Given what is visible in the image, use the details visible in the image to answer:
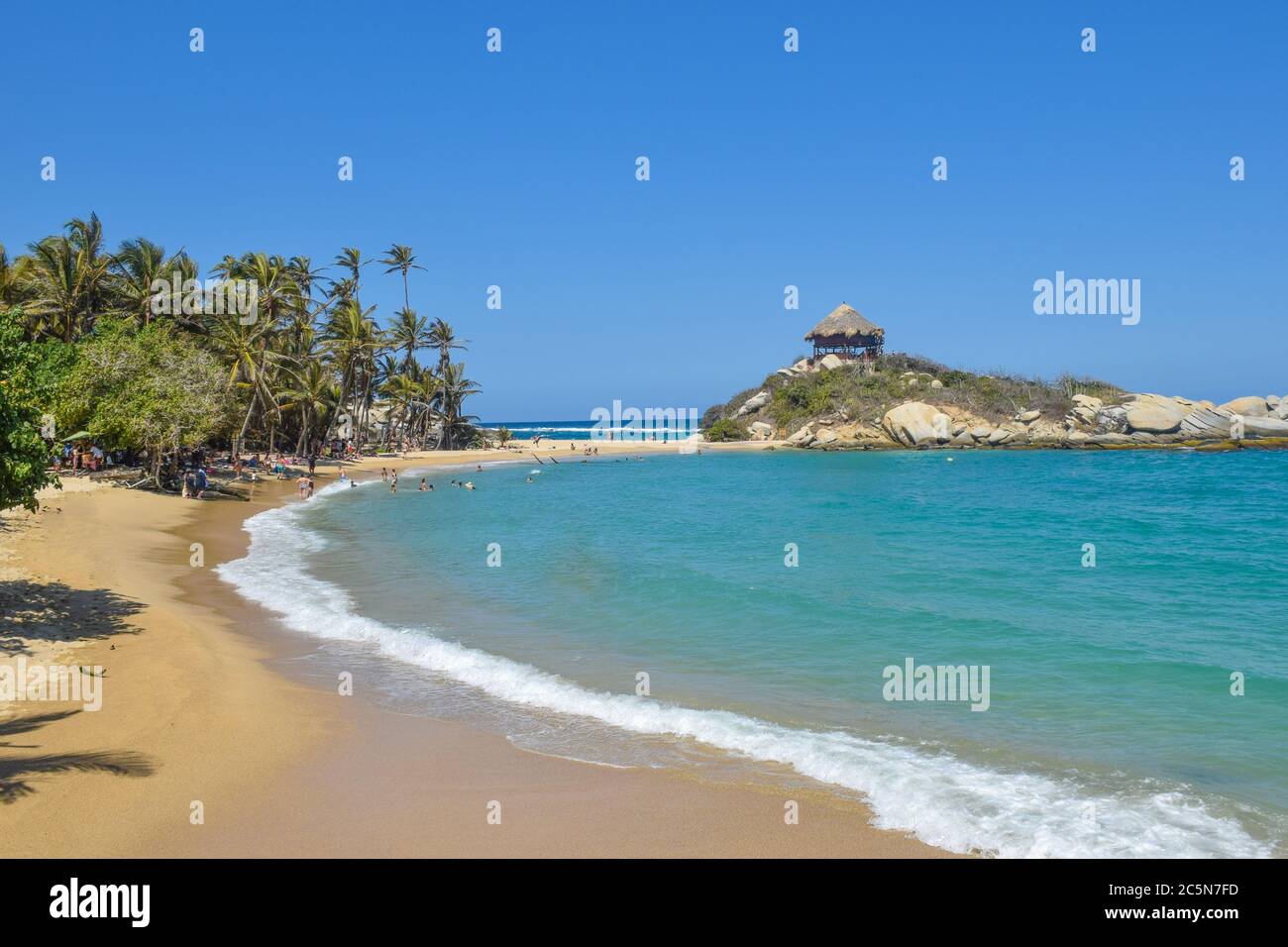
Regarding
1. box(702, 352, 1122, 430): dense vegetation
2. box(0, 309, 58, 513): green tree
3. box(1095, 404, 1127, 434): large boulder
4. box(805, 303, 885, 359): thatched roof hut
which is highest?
box(805, 303, 885, 359): thatched roof hut

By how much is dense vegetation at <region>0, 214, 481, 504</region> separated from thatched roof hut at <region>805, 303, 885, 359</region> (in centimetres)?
4216

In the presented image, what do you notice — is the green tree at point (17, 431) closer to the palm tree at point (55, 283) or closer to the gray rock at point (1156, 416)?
the palm tree at point (55, 283)

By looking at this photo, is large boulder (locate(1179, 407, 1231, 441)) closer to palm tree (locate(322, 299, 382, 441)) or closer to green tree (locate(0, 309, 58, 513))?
palm tree (locate(322, 299, 382, 441))

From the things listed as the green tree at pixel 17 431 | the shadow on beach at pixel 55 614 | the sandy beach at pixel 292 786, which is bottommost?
the sandy beach at pixel 292 786

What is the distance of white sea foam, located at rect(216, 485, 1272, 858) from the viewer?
6.45m

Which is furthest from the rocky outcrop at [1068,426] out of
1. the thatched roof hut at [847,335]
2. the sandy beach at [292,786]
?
the sandy beach at [292,786]

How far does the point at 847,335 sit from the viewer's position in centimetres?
9319

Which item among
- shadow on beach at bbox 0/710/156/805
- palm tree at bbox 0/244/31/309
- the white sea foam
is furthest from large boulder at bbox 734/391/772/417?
shadow on beach at bbox 0/710/156/805

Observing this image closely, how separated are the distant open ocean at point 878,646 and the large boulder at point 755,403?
229ft

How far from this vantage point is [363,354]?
62.2m

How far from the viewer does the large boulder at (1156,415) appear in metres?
70.8

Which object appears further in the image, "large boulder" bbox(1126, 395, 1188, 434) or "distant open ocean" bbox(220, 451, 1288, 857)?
"large boulder" bbox(1126, 395, 1188, 434)

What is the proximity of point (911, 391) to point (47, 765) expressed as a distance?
282ft
